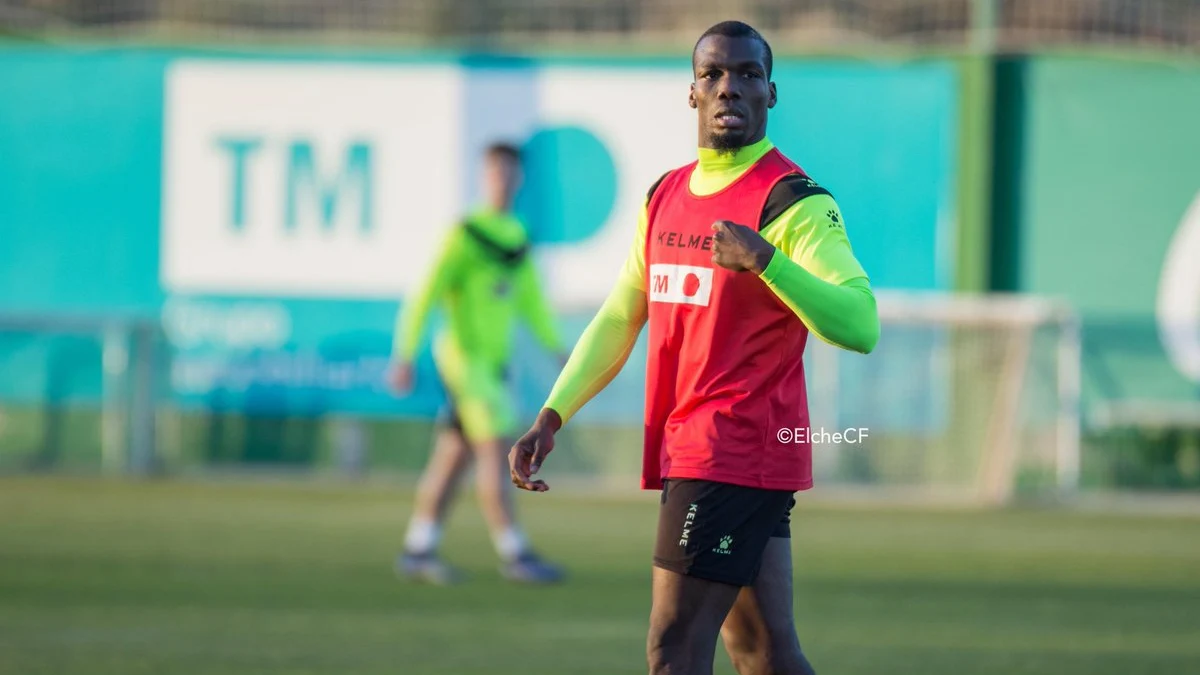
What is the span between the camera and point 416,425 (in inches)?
707

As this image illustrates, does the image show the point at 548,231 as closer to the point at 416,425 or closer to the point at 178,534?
the point at 416,425

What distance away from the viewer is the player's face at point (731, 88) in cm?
516

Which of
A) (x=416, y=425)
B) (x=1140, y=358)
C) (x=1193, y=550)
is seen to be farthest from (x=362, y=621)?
(x=1140, y=358)

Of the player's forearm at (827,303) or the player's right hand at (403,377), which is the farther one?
the player's right hand at (403,377)

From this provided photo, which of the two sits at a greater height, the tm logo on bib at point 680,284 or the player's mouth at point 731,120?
the player's mouth at point 731,120

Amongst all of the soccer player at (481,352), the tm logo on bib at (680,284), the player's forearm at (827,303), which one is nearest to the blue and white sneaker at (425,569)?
the soccer player at (481,352)

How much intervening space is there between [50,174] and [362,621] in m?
10.5

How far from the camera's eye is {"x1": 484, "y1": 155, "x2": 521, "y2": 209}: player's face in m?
11.3

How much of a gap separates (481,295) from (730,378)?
6504 mm

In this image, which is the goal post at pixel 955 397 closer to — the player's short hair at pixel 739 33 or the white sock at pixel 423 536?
the white sock at pixel 423 536

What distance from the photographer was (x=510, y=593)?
10.9m

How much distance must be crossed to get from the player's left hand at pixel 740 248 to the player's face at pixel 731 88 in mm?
415

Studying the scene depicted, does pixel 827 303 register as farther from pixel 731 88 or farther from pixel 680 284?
pixel 731 88

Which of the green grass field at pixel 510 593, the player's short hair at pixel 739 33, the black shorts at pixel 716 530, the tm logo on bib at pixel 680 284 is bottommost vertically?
the green grass field at pixel 510 593
